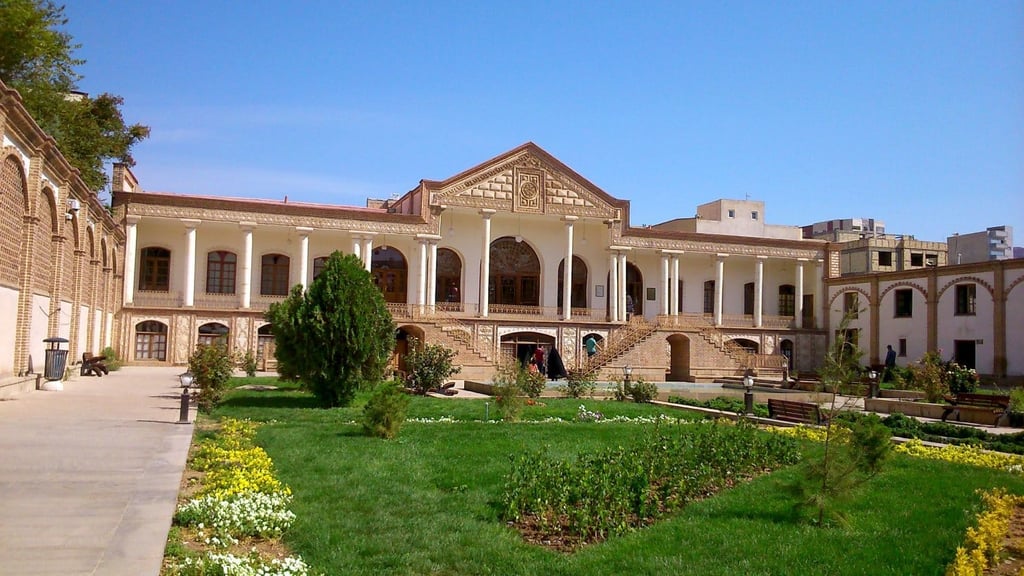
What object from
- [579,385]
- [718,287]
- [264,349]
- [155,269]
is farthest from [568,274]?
[155,269]

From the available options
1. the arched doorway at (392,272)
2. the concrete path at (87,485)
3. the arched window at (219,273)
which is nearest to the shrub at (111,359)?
the arched window at (219,273)

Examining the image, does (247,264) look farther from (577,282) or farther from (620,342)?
(620,342)

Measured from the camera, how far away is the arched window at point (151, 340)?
31562 mm

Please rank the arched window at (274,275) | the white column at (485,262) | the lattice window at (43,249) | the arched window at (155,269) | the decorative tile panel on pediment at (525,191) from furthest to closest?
the decorative tile panel on pediment at (525,191) < the white column at (485,262) < the arched window at (274,275) < the arched window at (155,269) < the lattice window at (43,249)

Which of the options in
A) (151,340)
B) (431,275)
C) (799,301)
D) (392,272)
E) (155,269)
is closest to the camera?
(151,340)

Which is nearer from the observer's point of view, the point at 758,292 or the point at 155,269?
the point at 155,269

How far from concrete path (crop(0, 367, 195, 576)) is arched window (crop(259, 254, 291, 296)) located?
65.0 feet

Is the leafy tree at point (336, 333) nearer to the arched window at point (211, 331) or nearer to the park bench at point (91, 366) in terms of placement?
the park bench at point (91, 366)

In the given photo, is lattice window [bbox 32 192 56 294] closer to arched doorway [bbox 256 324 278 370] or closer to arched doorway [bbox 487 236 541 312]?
arched doorway [bbox 256 324 278 370]

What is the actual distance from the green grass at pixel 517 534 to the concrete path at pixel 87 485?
1133 millimetres

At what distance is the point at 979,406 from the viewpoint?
1919cm

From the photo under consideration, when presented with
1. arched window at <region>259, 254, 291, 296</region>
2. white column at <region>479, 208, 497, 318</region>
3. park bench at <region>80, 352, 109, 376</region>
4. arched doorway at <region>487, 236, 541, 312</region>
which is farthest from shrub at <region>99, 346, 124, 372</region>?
arched doorway at <region>487, 236, 541, 312</region>

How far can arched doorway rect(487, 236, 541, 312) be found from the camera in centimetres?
3812

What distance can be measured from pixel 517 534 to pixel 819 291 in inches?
1474
